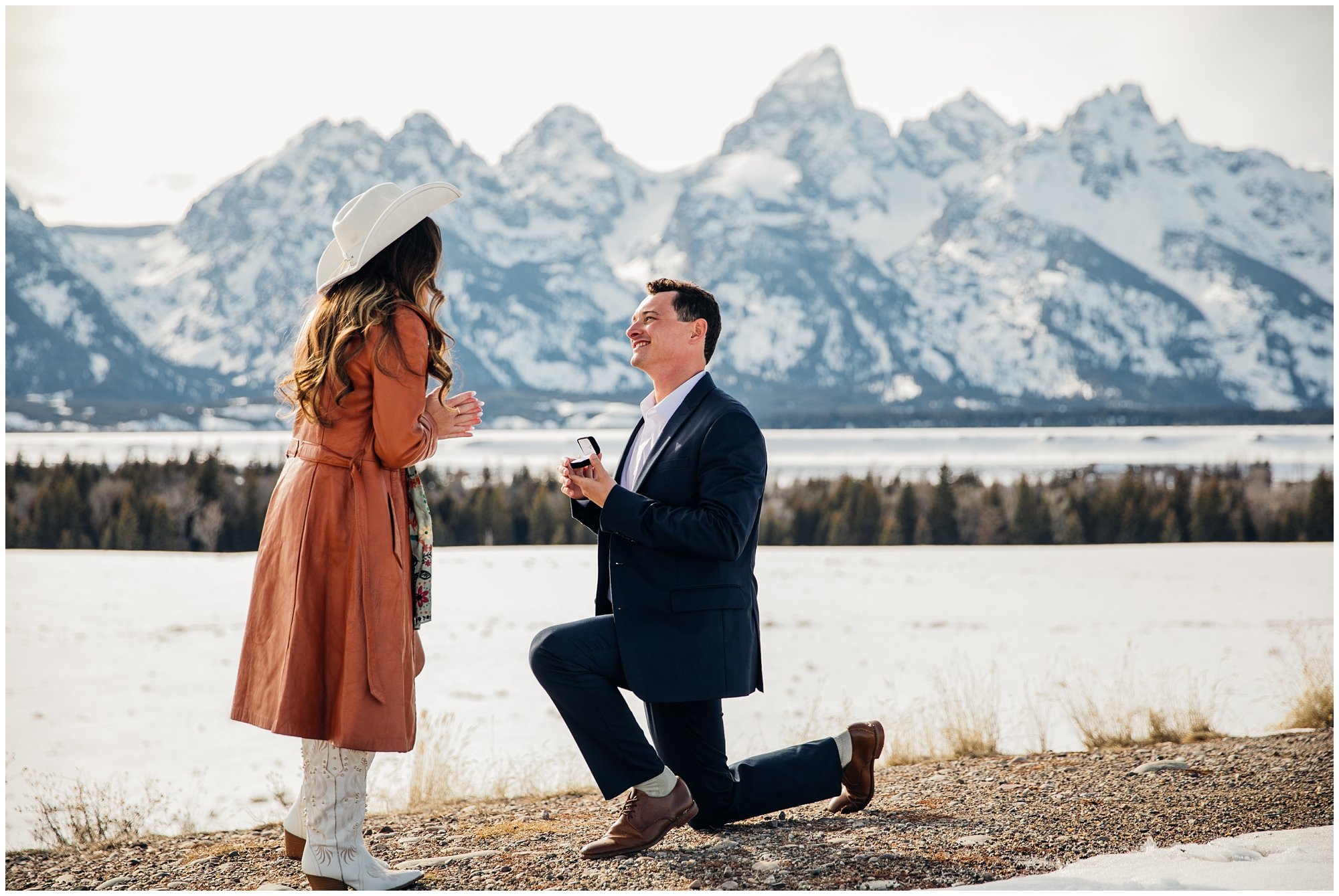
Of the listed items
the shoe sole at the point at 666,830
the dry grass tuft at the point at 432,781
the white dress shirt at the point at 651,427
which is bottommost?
the dry grass tuft at the point at 432,781

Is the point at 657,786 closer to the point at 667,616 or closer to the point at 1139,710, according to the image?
the point at 667,616

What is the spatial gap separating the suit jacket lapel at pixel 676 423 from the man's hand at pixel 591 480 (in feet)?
0.43

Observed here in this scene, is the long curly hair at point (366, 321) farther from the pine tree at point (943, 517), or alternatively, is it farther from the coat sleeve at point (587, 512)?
the pine tree at point (943, 517)

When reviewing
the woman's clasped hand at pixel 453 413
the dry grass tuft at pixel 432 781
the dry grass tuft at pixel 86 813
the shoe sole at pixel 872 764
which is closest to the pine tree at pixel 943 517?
the dry grass tuft at pixel 432 781

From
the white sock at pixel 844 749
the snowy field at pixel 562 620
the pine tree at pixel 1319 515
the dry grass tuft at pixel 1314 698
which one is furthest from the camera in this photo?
the pine tree at pixel 1319 515

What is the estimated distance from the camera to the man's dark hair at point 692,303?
10.2 ft

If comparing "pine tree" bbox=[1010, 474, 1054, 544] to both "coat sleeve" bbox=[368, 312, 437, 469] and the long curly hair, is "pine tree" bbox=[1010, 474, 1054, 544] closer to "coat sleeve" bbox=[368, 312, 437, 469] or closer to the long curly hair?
the long curly hair

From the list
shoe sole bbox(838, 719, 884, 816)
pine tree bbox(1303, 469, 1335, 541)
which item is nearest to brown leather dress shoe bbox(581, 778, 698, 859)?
shoe sole bbox(838, 719, 884, 816)

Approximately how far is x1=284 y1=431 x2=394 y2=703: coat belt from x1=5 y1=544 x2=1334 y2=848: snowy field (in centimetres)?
184

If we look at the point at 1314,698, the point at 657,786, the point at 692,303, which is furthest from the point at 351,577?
the point at 1314,698

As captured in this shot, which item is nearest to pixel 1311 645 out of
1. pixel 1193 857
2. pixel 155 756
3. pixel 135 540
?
pixel 1193 857

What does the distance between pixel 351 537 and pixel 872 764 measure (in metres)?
1.59

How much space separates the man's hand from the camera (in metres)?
2.86

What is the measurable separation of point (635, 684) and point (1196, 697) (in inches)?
136
